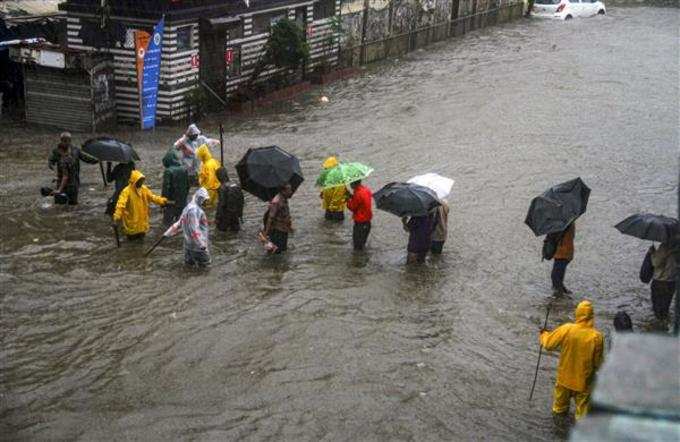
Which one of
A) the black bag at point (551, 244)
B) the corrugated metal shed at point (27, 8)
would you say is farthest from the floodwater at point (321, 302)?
the corrugated metal shed at point (27, 8)

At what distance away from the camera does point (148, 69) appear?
20.6m

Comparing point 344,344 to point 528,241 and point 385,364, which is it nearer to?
point 385,364

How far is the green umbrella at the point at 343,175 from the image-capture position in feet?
43.4

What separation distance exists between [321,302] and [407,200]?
75.9 inches

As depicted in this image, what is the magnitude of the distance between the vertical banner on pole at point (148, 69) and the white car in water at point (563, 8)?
25.6 meters

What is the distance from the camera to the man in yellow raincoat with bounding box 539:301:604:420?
861 centimetres

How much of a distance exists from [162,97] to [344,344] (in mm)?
12380

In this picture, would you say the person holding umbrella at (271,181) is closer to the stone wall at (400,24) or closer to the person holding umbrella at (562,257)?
the person holding umbrella at (562,257)

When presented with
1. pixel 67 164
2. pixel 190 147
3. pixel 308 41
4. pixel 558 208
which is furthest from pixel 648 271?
pixel 308 41

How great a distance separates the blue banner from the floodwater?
0.44 metres

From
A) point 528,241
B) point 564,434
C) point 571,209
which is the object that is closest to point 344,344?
point 564,434

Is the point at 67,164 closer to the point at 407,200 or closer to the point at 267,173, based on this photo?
the point at 267,173

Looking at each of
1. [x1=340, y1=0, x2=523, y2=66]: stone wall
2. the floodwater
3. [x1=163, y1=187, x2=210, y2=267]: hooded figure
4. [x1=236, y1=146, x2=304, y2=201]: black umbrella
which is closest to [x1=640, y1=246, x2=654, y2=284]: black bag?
the floodwater

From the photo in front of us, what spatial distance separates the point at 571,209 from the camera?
12.1 m
